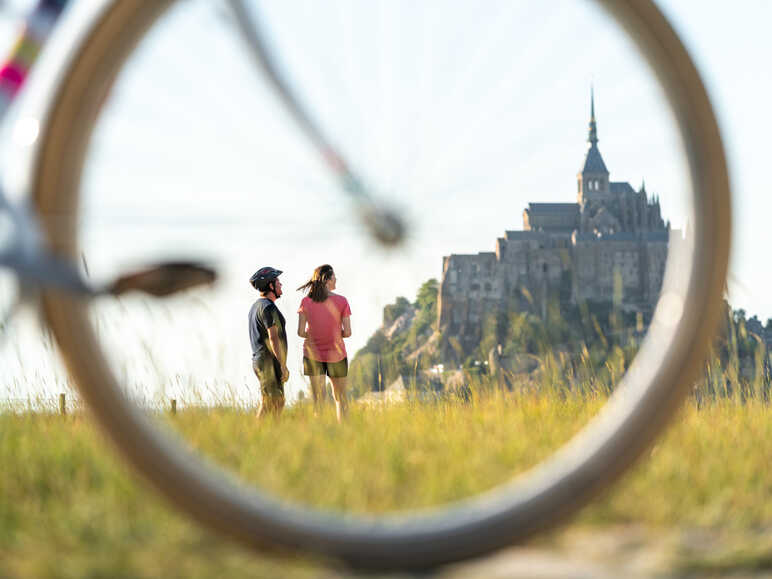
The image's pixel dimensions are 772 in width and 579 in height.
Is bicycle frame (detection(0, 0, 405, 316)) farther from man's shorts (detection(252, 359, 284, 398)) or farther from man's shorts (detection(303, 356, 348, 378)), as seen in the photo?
man's shorts (detection(303, 356, 348, 378))

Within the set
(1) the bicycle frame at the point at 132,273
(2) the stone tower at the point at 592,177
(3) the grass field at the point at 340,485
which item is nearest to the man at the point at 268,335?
(3) the grass field at the point at 340,485

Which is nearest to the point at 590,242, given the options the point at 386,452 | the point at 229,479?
the point at 386,452

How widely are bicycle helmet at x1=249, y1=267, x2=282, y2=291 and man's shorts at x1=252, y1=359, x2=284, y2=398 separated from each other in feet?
1.74

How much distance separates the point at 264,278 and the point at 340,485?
11.2ft

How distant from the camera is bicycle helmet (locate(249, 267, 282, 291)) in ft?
15.9

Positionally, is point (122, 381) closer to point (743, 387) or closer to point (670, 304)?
point (670, 304)

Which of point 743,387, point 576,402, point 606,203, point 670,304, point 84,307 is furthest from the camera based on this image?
point 606,203

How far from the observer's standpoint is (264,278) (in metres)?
4.88

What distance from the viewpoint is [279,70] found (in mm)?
1302

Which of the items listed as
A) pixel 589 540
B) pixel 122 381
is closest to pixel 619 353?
pixel 589 540

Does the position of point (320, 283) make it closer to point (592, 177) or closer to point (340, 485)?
point (340, 485)

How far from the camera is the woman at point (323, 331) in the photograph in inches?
202

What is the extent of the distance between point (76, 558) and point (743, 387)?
3.53 m

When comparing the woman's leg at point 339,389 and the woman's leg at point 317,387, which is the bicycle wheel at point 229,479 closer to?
the woman's leg at point 339,389
